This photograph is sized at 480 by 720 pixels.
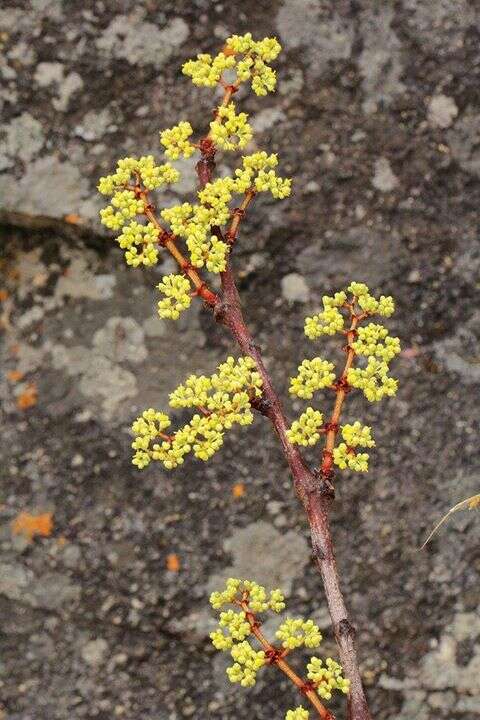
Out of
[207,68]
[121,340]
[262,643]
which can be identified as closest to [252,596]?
[262,643]

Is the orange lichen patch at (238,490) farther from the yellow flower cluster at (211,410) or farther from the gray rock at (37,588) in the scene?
the yellow flower cluster at (211,410)

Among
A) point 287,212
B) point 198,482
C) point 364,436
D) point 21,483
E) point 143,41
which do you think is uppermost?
point 143,41

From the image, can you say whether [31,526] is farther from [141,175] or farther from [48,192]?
[141,175]

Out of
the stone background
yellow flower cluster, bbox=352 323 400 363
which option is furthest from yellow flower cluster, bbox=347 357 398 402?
the stone background

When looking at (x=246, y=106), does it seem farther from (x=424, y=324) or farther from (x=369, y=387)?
(x=369, y=387)

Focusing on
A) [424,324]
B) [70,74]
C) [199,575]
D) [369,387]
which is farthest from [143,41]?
[369,387]

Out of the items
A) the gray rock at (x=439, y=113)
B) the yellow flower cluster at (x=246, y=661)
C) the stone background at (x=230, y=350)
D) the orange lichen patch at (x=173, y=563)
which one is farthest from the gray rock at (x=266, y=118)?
the yellow flower cluster at (x=246, y=661)

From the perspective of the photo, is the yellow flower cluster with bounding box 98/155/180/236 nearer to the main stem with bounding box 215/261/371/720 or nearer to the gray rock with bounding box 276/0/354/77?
the main stem with bounding box 215/261/371/720
